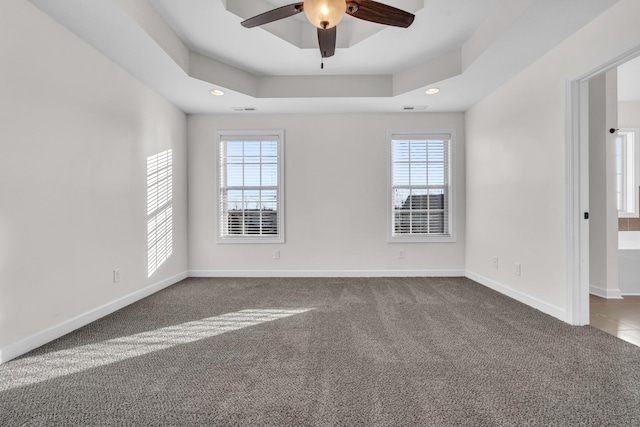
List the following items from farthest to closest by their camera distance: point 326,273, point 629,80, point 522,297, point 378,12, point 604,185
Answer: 1. point 326,273
2. point 629,80
3. point 604,185
4. point 522,297
5. point 378,12

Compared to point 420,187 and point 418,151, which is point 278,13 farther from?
point 420,187

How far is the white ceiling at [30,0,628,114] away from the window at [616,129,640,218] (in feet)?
9.32

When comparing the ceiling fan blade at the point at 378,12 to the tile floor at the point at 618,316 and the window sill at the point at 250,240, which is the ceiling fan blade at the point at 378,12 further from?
the window sill at the point at 250,240

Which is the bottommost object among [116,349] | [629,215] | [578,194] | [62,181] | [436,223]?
[116,349]

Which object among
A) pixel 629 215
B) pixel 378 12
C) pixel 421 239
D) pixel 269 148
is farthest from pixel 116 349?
pixel 629 215

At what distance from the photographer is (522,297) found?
3.47m

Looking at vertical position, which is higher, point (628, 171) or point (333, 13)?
point (333, 13)

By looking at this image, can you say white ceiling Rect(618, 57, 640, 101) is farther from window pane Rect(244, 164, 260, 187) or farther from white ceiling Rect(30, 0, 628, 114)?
window pane Rect(244, 164, 260, 187)

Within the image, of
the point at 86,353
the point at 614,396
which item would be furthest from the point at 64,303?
the point at 614,396

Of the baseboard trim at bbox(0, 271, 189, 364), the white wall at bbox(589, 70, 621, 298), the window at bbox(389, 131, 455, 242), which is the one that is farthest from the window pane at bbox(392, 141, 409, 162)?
the baseboard trim at bbox(0, 271, 189, 364)

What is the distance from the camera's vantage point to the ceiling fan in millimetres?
2004

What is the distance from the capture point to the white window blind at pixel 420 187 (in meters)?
5.00

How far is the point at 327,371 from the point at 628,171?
20.3 ft

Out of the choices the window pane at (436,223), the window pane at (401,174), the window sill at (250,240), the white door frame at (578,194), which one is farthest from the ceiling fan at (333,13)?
the window pane at (436,223)
